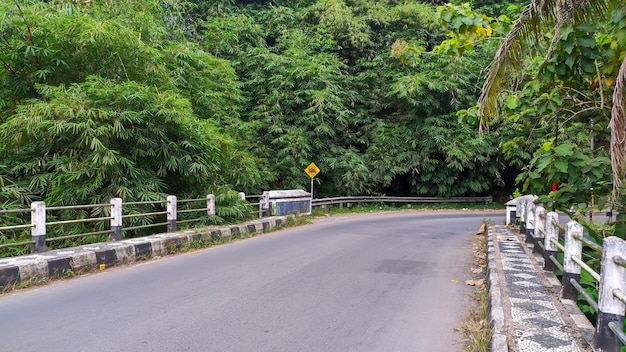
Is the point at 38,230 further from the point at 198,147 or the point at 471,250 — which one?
the point at 471,250

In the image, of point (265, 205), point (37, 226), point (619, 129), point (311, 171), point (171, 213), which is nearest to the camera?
point (619, 129)

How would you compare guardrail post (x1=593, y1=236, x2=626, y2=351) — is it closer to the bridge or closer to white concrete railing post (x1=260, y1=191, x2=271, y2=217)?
the bridge

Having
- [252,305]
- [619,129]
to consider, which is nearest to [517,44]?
[619,129]

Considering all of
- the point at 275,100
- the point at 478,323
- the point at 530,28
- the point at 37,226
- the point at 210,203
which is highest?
the point at 275,100

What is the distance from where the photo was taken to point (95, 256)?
23.1 feet

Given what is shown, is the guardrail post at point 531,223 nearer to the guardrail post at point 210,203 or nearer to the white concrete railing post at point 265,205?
the guardrail post at point 210,203

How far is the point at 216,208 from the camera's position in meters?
11.5

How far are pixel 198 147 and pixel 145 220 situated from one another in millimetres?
2161

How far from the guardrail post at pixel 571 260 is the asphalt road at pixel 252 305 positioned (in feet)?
3.82

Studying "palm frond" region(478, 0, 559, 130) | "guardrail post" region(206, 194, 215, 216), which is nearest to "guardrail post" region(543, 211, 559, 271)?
"palm frond" region(478, 0, 559, 130)

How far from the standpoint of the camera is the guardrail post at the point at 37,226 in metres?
7.00

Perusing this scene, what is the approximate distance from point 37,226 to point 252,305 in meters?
4.30

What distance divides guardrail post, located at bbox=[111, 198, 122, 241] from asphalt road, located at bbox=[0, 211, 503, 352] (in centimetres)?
125

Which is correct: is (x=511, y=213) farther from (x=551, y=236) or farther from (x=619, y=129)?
(x=619, y=129)
